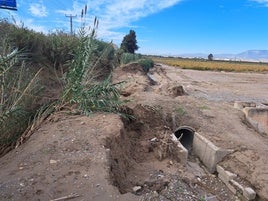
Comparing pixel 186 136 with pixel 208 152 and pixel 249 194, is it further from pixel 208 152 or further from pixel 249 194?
pixel 249 194

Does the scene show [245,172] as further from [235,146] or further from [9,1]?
[9,1]

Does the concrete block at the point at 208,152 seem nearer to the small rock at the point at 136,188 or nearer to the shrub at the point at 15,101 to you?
the small rock at the point at 136,188

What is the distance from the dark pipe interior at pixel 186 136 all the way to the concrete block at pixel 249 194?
304 centimetres

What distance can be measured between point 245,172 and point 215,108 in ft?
16.4

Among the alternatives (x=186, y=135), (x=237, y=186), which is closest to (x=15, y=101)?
(x=237, y=186)

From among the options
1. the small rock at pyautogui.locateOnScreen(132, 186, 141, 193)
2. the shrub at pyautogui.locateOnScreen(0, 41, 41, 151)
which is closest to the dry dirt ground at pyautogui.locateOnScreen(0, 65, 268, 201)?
the small rock at pyautogui.locateOnScreen(132, 186, 141, 193)

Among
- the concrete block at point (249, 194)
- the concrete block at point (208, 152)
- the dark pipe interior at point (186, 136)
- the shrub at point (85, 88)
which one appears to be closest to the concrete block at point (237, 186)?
the concrete block at point (249, 194)

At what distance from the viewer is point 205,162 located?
8.45 meters

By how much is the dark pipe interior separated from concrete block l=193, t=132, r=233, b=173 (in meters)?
0.37

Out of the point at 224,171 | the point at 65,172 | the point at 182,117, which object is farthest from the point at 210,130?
the point at 65,172

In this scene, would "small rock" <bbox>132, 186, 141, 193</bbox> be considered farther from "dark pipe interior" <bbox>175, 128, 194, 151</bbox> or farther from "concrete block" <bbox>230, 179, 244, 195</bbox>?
"dark pipe interior" <bbox>175, 128, 194, 151</bbox>

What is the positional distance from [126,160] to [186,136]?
12.7 feet

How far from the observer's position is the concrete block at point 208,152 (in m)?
7.97

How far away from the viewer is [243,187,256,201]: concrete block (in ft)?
21.2
